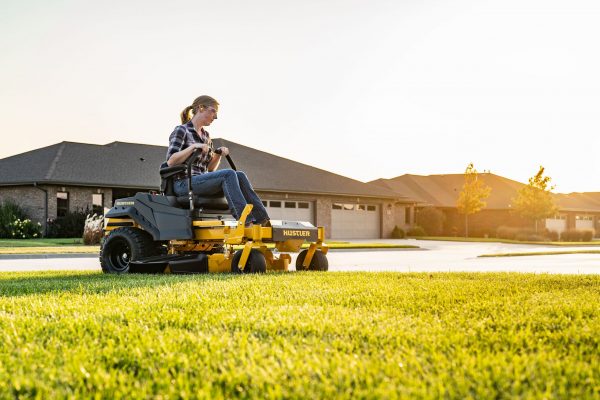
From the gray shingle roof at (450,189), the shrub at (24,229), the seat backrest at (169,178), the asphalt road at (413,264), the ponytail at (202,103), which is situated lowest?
the asphalt road at (413,264)

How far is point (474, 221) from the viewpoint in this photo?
4903 cm

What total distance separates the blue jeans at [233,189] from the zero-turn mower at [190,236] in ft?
0.47

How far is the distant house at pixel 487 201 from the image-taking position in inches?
1885

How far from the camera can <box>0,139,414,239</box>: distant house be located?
2955cm

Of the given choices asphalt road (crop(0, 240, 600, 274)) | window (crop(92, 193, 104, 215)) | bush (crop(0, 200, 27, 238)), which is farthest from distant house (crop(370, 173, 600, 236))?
asphalt road (crop(0, 240, 600, 274))

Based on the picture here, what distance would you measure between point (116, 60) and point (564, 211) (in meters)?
46.8

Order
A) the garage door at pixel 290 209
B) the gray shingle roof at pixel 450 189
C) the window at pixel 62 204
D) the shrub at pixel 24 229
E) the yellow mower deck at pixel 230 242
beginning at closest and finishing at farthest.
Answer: the yellow mower deck at pixel 230 242, the shrub at pixel 24 229, the window at pixel 62 204, the garage door at pixel 290 209, the gray shingle roof at pixel 450 189

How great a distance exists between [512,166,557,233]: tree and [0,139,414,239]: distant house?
26.1 feet

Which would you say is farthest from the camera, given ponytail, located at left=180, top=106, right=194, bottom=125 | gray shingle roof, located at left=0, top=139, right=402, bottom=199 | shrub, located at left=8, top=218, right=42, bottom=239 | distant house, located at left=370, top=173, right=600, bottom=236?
distant house, located at left=370, top=173, right=600, bottom=236

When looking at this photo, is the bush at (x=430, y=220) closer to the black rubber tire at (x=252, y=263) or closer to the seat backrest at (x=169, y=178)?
the seat backrest at (x=169, y=178)

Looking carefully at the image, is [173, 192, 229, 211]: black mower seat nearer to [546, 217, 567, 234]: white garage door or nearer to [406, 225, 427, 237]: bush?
[406, 225, 427, 237]: bush

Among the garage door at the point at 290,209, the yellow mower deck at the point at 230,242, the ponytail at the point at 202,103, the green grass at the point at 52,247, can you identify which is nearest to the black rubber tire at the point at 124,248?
the yellow mower deck at the point at 230,242

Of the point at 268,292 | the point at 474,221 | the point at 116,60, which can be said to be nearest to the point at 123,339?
the point at 268,292

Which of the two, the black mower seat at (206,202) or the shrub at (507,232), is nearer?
the black mower seat at (206,202)
